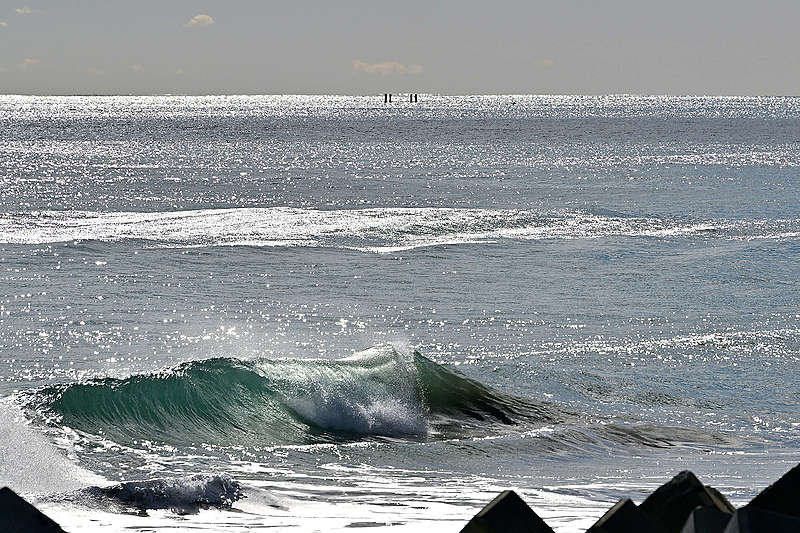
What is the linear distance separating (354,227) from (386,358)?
25790 mm

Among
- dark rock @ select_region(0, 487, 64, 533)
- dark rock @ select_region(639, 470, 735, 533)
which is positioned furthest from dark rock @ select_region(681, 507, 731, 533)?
dark rock @ select_region(0, 487, 64, 533)

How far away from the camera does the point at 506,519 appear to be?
4070 millimetres

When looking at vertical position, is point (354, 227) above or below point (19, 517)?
below

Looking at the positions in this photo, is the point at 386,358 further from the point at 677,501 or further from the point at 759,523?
the point at 759,523

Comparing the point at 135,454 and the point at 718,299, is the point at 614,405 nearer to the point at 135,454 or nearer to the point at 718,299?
the point at 135,454

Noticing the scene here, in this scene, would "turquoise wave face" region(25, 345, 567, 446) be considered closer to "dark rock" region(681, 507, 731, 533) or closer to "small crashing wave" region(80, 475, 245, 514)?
"small crashing wave" region(80, 475, 245, 514)

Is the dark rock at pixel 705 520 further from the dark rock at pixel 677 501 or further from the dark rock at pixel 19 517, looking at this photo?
the dark rock at pixel 19 517

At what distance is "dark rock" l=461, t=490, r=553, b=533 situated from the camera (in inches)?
159

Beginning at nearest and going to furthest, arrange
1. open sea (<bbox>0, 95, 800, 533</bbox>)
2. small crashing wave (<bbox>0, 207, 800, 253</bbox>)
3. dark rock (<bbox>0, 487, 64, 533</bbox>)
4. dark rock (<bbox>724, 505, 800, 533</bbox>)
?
1. dark rock (<bbox>724, 505, 800, 533</bbox>)
2. dark rock (<bbox>0, 487, 64, 533</bbox>)
3. open sea (<bbox>0, 95, 800, 533</bbox>)
4. small crashing wave (<bbox>0, 207, 800, 253</bbox>)

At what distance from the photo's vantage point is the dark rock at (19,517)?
376 centimetres

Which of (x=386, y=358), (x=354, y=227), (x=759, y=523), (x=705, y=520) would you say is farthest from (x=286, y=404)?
(x=354, y=227)

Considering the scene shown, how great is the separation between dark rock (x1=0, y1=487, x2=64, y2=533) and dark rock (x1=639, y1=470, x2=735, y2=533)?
2.26 metres

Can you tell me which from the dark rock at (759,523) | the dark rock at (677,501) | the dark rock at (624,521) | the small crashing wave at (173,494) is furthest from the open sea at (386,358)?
the dark rock at (759,523)

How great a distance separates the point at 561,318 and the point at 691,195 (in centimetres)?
3852
